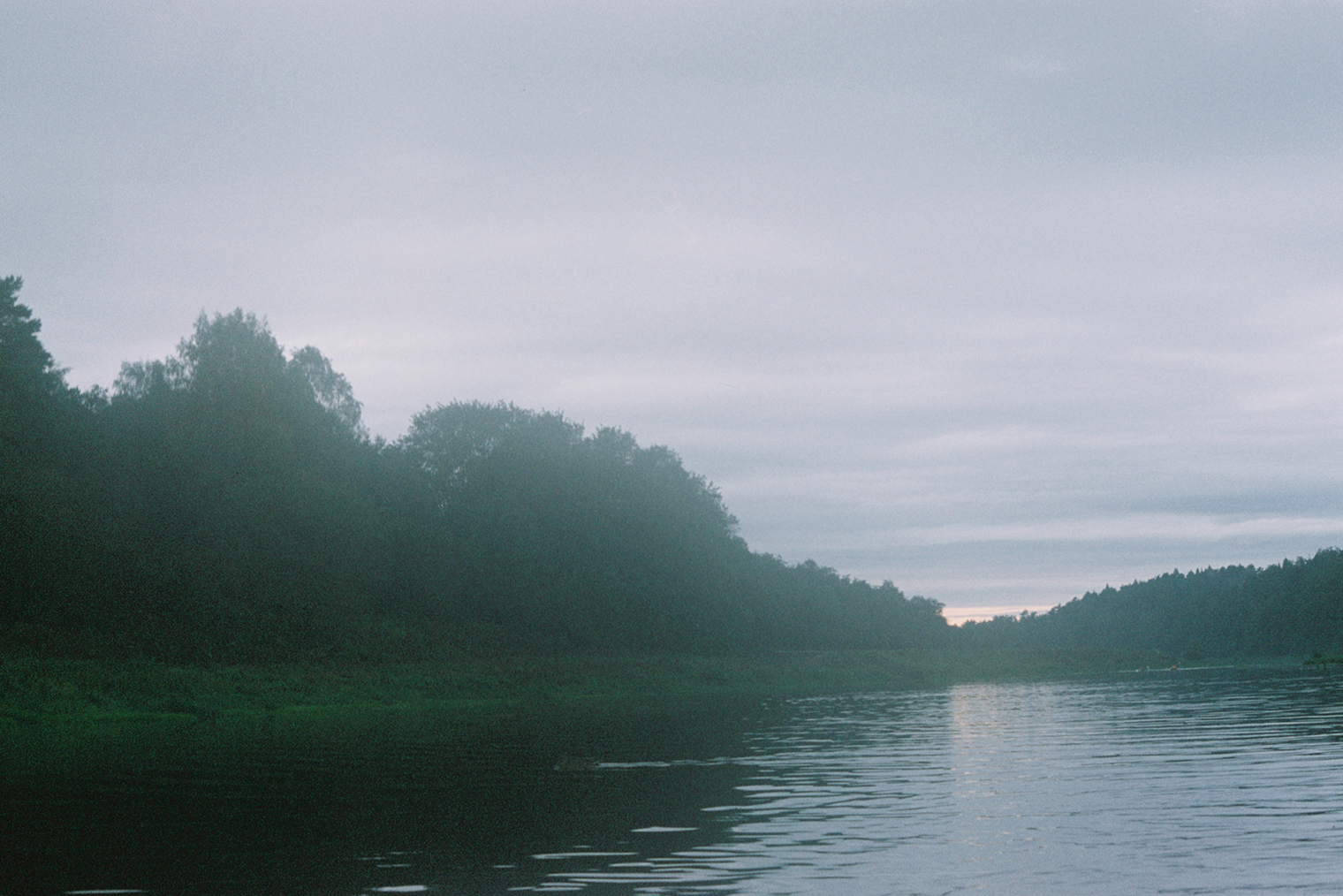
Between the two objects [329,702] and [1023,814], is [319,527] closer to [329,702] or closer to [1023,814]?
[329,702]

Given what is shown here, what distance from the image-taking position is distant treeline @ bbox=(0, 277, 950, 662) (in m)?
58.2

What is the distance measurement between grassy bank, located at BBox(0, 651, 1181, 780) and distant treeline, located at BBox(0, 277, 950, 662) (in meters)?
4.88

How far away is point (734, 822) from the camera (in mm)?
17906

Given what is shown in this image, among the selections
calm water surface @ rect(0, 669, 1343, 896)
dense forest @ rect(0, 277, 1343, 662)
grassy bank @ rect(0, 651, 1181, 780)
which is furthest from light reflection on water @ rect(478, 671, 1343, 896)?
dense forest @ rect(0, 277, 1343, 662)

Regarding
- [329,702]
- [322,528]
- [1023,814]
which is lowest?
[1023,814]

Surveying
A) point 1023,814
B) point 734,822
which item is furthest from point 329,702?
point 1023,814

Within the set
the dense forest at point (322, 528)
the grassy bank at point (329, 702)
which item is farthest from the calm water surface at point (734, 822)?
the dense forest at point (322, 528)

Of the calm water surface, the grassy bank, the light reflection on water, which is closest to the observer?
the light reflection on water

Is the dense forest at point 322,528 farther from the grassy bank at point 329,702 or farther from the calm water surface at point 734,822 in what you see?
the calm water surface at point 734,822

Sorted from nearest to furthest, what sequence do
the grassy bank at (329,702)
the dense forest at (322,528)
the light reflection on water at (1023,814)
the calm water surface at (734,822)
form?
the light reflection on water at (1023,814) < the calm water surface at (734,822) < the grassy bank at (329,702) < the dense forest at (322,528)

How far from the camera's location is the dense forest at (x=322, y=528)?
191 ft

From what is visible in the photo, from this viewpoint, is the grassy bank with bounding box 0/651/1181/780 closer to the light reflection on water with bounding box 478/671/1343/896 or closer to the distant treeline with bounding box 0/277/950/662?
the distant treeline with bounding box 0/277/950/662

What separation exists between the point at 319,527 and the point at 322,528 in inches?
7.5

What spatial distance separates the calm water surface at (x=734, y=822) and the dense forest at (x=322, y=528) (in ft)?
110
